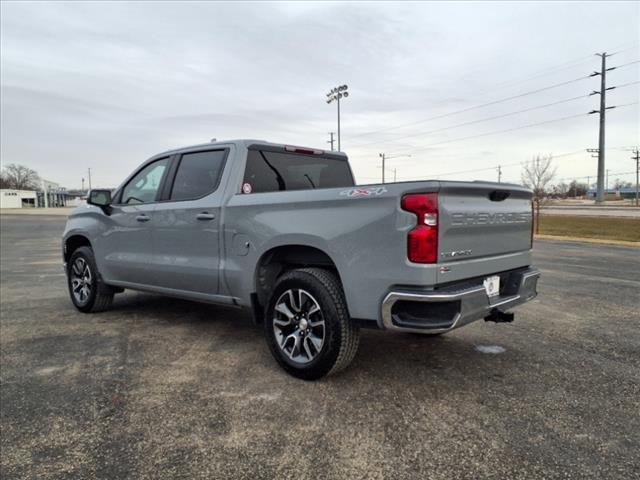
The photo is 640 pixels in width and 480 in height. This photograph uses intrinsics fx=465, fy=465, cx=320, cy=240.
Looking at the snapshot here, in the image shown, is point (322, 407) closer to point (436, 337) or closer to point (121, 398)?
point (121, 398)

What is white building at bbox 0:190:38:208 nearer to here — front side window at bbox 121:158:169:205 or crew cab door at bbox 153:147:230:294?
front side window at bbox 121:158:169:205

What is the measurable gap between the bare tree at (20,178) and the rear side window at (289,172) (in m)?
144

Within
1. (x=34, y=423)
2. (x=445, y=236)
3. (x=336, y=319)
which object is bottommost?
(x=34, y=423)

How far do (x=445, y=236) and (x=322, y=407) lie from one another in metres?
1.37

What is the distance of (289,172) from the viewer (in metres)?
4.54

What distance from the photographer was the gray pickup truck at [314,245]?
2.96m

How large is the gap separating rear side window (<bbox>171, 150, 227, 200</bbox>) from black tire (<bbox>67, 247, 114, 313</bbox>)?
69.7 inches

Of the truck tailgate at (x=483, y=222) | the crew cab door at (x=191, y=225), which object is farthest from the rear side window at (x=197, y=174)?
the truck tailgate at (x=483, y=222)

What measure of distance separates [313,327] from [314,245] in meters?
0.61

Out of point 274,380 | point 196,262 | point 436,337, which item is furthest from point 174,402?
point 436,337

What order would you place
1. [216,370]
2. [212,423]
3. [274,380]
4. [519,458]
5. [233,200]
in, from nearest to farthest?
[519,458], [212,423], [274,380], [216,370], [233,200]

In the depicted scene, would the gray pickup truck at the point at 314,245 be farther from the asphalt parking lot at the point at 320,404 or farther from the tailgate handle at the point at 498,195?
the asphalt parking lot at the point at 320,404

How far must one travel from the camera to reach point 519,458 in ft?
7.95

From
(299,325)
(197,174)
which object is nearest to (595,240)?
(197,174)
